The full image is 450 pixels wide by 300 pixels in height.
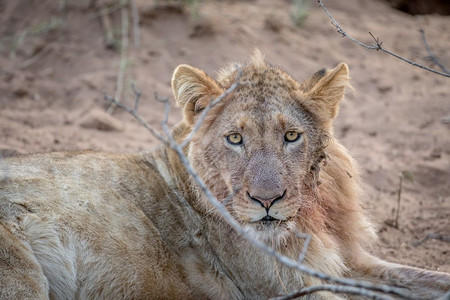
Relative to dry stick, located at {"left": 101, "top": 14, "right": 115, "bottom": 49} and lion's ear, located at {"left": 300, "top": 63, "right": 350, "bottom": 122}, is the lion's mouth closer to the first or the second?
lion's ear, located at {"left": 300, "top": 63, "right": 350, "bottom": 122}

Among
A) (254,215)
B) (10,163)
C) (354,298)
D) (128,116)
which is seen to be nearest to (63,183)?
(10,163)

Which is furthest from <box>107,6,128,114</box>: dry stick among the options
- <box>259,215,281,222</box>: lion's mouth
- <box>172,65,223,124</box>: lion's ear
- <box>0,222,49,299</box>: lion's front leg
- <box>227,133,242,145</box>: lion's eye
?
<box>259,215,281,222</box>: lion's mouth

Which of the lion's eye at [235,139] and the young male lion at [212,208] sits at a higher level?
the lion's eye at [235,139]

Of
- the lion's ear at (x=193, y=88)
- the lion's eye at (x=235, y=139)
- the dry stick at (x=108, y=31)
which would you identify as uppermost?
the lion's ear at (x=193, y=88)

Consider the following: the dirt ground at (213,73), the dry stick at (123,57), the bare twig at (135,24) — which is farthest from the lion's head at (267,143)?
the bare twig at (135,24)

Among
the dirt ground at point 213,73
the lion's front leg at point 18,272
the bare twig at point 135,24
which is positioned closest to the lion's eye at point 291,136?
the lion's front leg at point 18,272

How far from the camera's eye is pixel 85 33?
8.39 m

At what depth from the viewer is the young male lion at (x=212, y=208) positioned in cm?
346

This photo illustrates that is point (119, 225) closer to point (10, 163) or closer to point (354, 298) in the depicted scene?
Result: point (10, 163)

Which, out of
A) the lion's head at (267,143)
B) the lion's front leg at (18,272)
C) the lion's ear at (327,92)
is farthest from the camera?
the lion's ear at (327,92)

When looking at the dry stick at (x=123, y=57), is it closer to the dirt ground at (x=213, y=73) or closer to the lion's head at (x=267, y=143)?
the dirt ground at (x=213, y=73)

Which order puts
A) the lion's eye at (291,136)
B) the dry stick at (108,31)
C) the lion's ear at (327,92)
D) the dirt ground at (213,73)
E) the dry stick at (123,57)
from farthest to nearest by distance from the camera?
the dry stick at (108,31) < the dry stick at (123,57) < the dirt ground at (213,73) < the lion's ear at (327,92) < the lion's eye at (291,136)

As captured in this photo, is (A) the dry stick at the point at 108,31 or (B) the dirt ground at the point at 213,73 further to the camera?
(A) the dry stick at the point at 108,31

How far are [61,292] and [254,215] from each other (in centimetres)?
118
